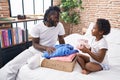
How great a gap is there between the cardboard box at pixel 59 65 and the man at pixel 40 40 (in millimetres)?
240

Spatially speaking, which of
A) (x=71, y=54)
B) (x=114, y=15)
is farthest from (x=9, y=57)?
(x=114, y=15)

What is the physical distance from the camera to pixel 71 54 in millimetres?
1788

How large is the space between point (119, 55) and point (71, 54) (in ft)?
3.00

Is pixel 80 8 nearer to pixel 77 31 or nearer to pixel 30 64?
pixel 77 31

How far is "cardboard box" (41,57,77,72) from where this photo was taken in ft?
5.52

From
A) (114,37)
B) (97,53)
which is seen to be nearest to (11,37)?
(97,53)

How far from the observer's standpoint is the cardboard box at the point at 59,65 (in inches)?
66.2

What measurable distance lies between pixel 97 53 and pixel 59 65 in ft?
1.35

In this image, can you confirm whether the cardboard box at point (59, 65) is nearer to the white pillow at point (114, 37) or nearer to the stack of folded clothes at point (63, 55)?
the stack of folded clothes at point (63, 55)

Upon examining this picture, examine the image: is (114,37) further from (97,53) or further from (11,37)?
(11,37)

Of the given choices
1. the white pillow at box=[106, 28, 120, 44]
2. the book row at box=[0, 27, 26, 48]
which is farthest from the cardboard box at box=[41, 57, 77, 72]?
the white pillow at box=[106, 28, 120, 44]

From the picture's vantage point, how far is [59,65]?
1698 mm

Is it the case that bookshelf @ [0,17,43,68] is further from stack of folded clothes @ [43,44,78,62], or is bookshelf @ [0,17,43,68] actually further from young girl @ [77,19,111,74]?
young girl @ [77,19,111,74]

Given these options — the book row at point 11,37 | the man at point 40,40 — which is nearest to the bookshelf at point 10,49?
the book row at point 11,37
